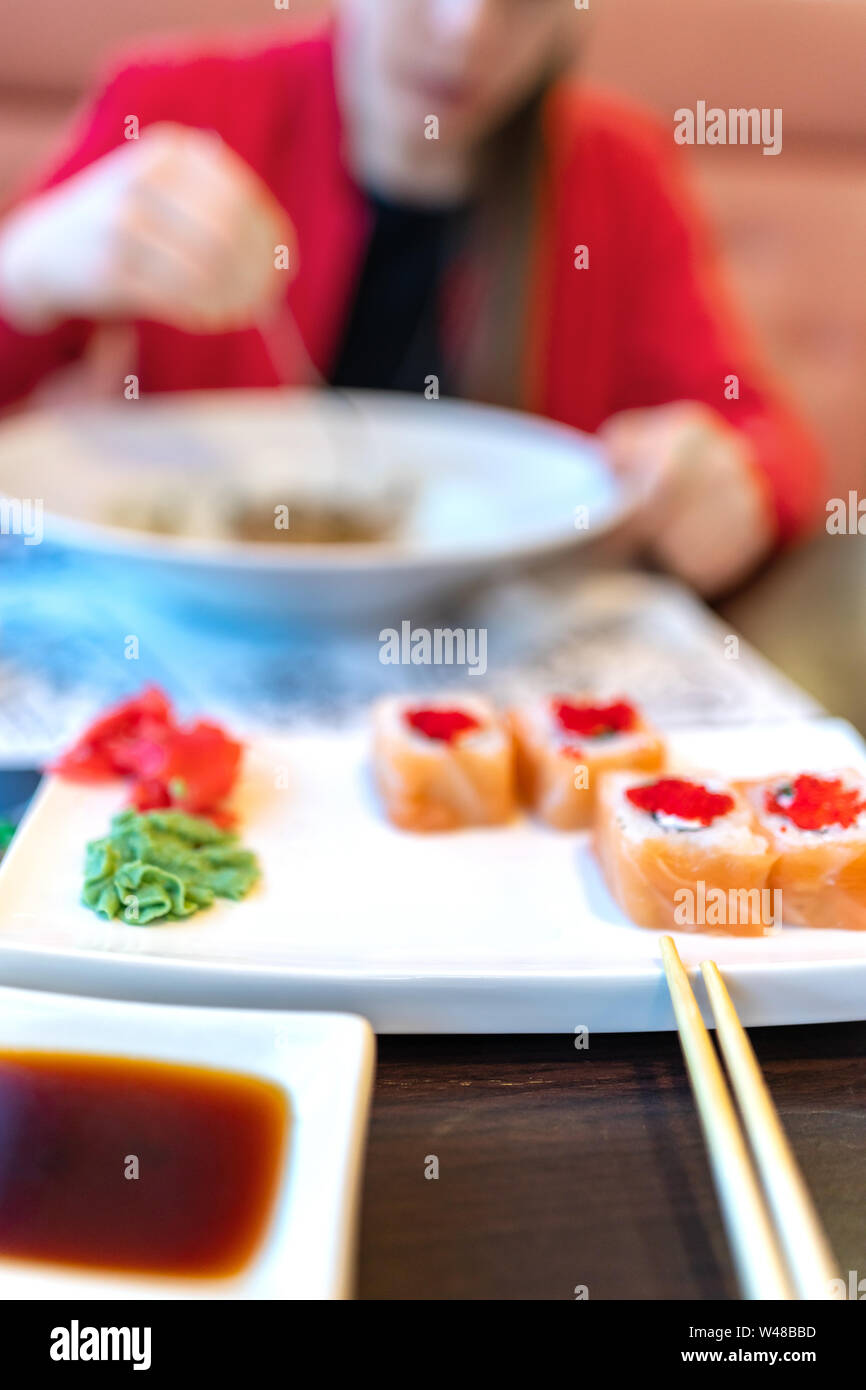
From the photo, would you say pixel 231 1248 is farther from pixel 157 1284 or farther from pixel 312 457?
pixel 312 457

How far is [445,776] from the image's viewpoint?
0.74 meters

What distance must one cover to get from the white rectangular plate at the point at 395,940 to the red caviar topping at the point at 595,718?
9 centimetres

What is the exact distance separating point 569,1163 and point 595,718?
36 centimetres

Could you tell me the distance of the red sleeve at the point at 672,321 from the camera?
1840mm

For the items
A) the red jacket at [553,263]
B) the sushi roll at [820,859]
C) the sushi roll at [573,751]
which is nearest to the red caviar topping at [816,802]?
the sushi roll at [820,859]

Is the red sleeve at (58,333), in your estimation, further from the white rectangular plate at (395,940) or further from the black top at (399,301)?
the white rectangular plate at (395,940)

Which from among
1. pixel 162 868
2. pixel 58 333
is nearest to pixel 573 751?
pixel 162 868

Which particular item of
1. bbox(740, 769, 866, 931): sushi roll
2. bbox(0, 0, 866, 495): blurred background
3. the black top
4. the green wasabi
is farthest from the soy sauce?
bbox(0, 0, 866, 495): blurred background

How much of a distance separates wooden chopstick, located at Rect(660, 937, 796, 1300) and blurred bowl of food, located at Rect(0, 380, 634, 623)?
0.53 meters

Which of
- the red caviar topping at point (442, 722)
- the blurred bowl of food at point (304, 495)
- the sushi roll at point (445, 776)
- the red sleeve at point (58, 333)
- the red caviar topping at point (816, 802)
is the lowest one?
the red caviar topping at point (816, 802)

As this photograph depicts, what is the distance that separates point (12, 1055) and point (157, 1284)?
5.8 inches

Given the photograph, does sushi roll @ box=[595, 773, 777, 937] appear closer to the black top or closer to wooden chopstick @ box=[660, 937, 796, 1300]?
wooden chopstick @ box=[660, 937, 796, 1300]

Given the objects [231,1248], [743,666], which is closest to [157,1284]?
[231,1248]

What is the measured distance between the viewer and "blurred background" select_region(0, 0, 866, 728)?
6.93 ft
